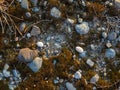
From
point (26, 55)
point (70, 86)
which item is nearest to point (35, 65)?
point (26, 55)

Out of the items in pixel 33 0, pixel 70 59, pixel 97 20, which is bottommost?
pixel 70 59

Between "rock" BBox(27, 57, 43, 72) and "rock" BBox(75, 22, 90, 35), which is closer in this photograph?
"rock" BBox(27, 57, 43, 72)

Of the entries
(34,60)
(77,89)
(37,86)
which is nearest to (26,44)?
(34,60)

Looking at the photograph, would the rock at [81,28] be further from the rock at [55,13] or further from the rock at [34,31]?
the rock at [34,31]

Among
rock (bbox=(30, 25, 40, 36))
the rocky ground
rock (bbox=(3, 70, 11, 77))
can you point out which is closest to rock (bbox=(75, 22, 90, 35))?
the rocky ground

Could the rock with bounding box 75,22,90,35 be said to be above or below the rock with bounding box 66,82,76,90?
above

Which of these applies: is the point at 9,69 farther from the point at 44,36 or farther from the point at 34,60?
the point at 44,36

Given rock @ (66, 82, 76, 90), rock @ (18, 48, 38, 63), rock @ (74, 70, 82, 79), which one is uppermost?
rock @ (18, 48, 38, 63)

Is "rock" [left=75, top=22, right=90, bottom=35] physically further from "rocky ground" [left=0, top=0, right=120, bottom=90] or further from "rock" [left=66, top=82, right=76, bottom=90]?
"rock" [left=66, top=82, right=76, bottom=90]
